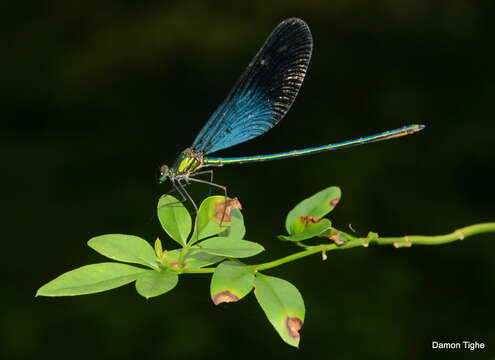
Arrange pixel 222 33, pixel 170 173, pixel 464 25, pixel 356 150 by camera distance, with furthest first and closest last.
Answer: pixel 222 33
pixel 464 25
pixel 356 150
pixel 170 173

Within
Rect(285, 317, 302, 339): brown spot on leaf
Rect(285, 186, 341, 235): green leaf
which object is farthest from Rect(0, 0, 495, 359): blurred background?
Rect(285, 317, 302, 339): brown spot on leaf

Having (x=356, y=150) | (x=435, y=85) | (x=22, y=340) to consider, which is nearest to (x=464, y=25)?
(x=435, y=85)

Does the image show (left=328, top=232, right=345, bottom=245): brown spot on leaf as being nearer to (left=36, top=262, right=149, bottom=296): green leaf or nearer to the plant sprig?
the plant sprig

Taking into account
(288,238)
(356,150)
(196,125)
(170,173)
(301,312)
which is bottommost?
(301,312)

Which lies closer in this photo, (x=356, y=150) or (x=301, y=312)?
(x=301, y=312)

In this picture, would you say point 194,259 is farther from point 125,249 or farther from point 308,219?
point 308,219

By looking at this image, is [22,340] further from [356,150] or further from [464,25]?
[464,25]

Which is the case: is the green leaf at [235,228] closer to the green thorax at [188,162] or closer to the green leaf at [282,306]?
the green leaf at [282,306]
